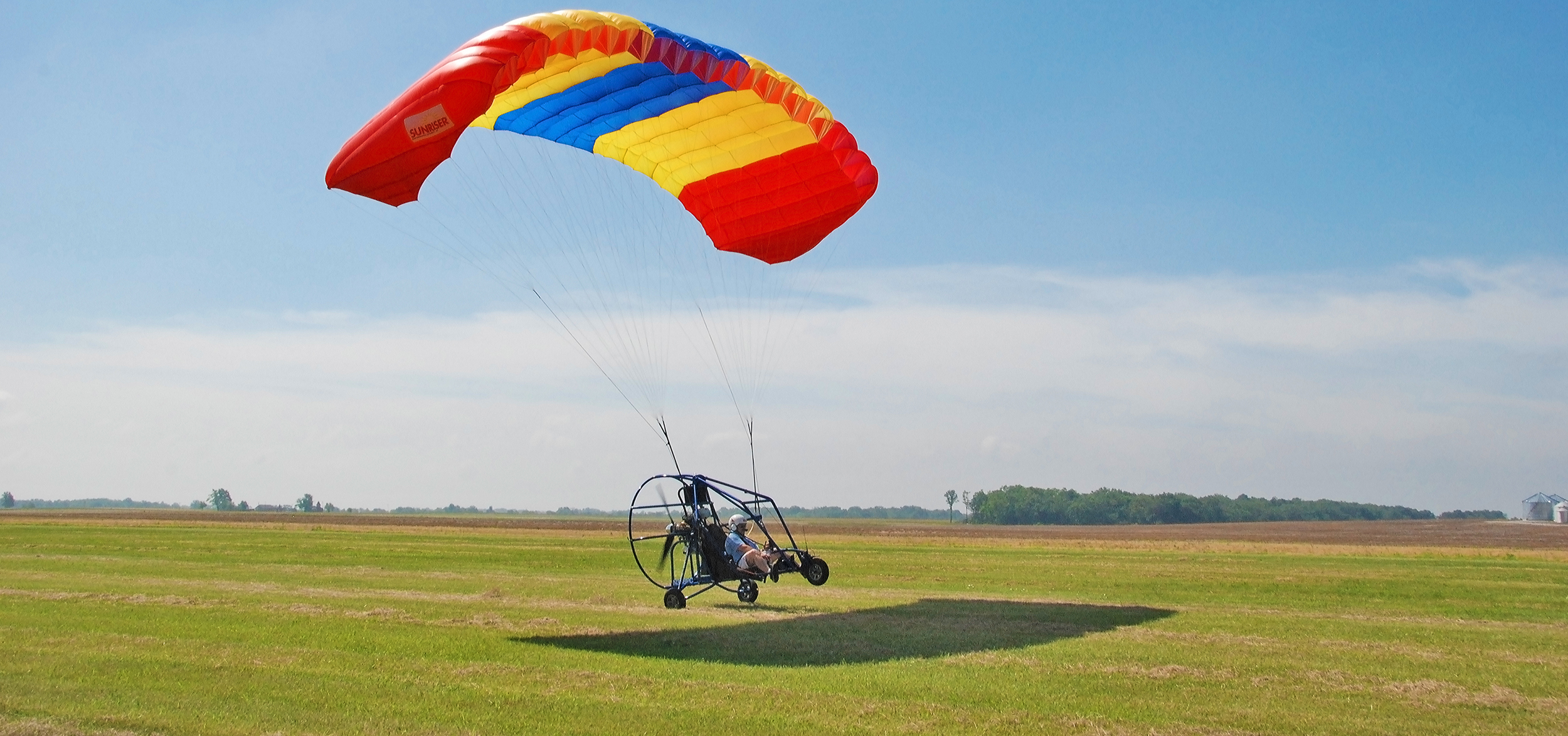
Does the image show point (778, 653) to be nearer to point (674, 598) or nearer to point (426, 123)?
point (674, 598)

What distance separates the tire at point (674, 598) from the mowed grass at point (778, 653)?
30 cm

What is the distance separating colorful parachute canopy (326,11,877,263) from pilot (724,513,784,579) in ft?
12.6

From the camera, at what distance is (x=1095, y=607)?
15828 mm

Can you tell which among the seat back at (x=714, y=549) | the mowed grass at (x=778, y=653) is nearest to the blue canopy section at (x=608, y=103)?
the seat back at (x=714, y=549)

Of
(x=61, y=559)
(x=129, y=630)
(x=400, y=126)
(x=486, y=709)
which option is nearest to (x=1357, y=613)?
(x=486, y=709)

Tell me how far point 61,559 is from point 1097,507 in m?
141

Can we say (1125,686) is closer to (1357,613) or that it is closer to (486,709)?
(486,709)

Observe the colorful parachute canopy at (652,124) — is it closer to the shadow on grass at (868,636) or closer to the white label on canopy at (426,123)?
the white label on canopy at (426,123)

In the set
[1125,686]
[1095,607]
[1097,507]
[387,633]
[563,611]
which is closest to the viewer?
[1125,686]

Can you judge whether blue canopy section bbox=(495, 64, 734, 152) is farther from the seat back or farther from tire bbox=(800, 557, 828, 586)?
→ tire bbox=(800, 557, 828, 586)

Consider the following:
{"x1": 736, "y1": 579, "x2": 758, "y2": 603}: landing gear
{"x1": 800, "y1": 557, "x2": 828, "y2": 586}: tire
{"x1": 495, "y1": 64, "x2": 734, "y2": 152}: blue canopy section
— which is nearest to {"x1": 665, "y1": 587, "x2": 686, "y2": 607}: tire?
{"x1": 736, "y1": 579, "x2": 758, "y2": 603}: landing gear

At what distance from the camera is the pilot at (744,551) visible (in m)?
13.1

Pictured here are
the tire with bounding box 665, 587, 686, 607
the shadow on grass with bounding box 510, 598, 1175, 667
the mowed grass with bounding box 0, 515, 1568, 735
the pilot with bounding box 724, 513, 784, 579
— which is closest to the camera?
the mowed grass with bounding box 0, 515, 1568, 735

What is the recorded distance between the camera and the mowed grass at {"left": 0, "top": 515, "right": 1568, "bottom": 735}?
8062mm
